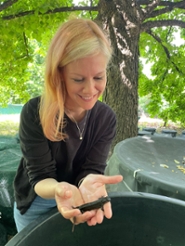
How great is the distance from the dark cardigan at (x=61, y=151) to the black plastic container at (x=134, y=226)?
0.55 feet

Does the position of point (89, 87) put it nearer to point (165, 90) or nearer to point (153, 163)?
point (153, 163)

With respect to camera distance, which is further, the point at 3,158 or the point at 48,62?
the point at 3,158

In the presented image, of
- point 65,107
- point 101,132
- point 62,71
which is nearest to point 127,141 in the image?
point 101,132

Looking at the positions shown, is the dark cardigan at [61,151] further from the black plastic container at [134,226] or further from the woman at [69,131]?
the black plastic container at [134,226]

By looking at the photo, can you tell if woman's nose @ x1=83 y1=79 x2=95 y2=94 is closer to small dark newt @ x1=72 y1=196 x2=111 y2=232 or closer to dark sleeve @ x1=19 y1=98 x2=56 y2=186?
dark sleeve @ x1=19 y1=98 x2=56 y2=186

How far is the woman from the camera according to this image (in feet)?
2.56

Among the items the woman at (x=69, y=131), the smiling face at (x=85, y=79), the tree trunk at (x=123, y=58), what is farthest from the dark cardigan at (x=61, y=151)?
the tree trunk at (x=123, y=58)

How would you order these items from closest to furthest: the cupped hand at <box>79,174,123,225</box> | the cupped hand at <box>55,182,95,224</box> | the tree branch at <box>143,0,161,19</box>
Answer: the cupped hand at <box>55,182,95,224</box> < the cupped hand at <box>79,174,123,225</box> < the tree branch at <box>143,0,161,19</box>

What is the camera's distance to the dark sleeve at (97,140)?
988 millimetres

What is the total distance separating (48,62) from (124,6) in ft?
6.22

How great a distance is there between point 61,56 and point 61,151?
1.14ft

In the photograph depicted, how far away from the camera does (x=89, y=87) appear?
32.0 inches

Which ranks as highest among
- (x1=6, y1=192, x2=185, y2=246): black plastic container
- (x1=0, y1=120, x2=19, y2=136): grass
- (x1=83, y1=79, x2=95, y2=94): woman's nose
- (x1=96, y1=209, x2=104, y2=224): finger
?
(x1=83, y1=79, x2=95, y2=94): woman's nose

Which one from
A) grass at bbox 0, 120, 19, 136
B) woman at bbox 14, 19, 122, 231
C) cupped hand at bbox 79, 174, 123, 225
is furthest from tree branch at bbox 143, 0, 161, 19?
grass at bbox 0, 120, 19, 136
